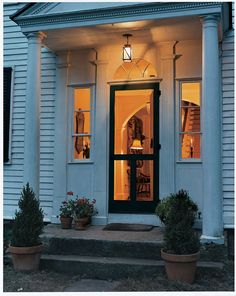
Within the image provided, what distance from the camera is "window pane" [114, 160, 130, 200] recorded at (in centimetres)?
708

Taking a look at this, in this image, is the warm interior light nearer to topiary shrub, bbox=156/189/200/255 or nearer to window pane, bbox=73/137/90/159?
window pane, bbox=73/137/90/159

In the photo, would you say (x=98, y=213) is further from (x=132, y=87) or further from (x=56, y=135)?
(x=132, y=87)

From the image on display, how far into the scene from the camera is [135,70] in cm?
714

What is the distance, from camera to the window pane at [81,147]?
7.29m

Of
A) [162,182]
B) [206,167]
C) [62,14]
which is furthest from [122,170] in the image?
[62,14]

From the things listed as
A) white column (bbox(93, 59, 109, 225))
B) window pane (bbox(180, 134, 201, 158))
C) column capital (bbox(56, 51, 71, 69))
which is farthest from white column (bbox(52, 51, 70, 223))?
window pane (bbox(180, 134, 201, 158))

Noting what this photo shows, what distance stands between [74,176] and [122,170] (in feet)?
2.88

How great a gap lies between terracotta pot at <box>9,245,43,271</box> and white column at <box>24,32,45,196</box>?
3.94ft

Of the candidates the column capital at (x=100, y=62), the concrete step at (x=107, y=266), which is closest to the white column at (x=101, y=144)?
the column capital at (x=100, y=62)

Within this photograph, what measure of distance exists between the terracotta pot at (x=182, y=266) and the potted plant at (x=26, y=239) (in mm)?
1733

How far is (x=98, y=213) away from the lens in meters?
6.98

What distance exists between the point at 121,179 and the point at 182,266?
270 cm

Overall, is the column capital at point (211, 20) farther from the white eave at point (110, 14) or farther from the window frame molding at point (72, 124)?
the window frame molding at point (72, 124)

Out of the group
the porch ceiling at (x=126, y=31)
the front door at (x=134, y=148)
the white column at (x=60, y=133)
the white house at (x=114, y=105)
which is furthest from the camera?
the white column at (x=60, y=133)
